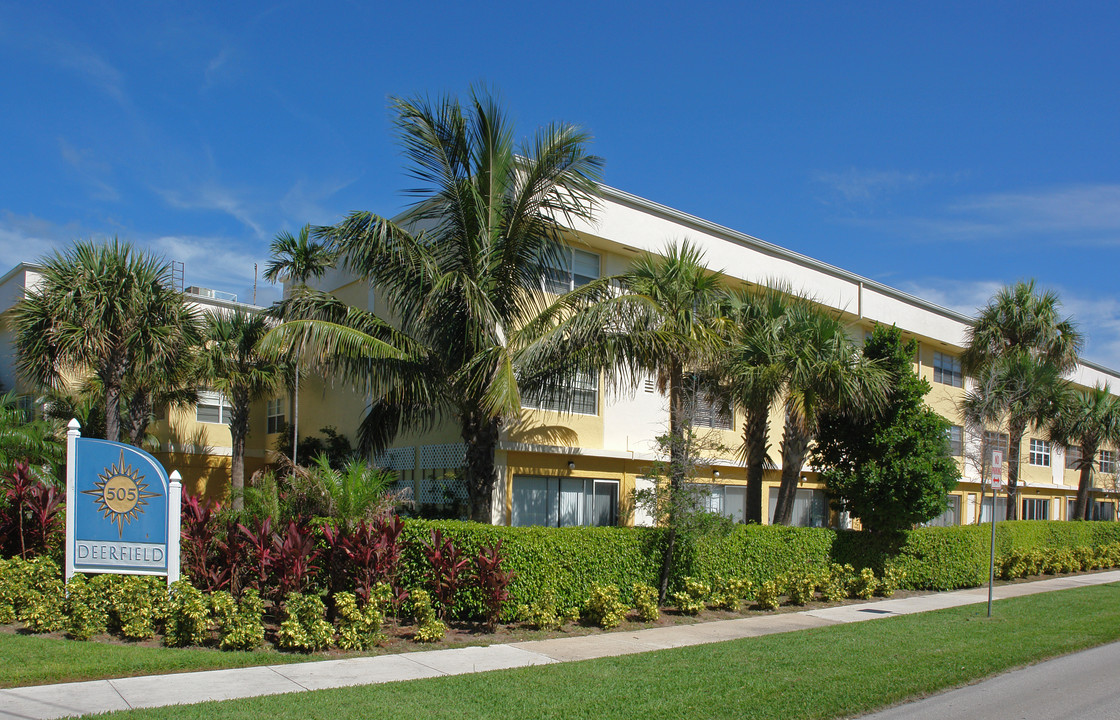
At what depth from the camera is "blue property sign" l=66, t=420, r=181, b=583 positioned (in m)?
10.8

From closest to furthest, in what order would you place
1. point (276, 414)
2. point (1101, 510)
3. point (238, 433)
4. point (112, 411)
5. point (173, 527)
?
point (173, 527) < point (112, 411) < point (238, 433) < point (276, 414) < point (1101, 510)

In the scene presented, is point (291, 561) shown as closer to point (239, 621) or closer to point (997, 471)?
point (239, 621)

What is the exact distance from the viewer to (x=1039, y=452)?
41.1 metres

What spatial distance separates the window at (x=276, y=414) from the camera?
86.7ft

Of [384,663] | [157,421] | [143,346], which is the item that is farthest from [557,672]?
[157,421]

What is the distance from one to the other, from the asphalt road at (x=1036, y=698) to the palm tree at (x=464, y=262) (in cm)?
797

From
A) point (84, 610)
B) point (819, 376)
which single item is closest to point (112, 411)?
point (84, 610)

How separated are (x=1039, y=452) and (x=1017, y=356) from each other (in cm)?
1540

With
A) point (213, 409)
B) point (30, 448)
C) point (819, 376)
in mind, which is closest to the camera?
point (30, 448)

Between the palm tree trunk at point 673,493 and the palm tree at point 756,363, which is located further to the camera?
the palm tree at point 756,363

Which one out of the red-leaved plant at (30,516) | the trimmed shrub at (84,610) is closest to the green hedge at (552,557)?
the trimmed shrub at (84,610)

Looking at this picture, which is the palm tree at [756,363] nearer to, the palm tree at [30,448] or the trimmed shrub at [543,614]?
the trimmed shrub at [543,614]

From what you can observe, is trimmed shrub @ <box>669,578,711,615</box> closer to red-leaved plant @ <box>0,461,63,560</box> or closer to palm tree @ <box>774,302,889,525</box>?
palm tree @ <box>774,302,889,525</box>

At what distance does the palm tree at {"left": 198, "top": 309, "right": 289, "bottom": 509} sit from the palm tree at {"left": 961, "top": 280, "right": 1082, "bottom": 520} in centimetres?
2214
